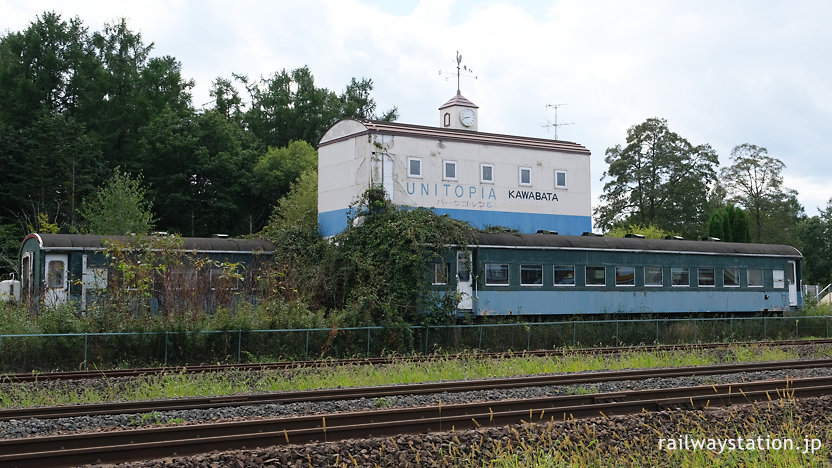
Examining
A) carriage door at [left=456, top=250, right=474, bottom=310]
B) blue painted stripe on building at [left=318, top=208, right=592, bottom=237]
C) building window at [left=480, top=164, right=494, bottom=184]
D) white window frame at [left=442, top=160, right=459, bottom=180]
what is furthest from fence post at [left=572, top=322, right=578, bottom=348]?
building window at [left=480, top=164, right=494, bottom=184]

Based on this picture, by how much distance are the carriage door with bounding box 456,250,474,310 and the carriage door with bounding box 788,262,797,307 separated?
15.3 metres

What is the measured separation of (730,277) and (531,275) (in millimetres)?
9394

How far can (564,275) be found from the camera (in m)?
28.4

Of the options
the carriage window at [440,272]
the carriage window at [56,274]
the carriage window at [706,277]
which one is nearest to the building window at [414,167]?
the carriage window at [440,272]

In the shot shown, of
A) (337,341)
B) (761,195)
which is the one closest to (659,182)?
(761,195)

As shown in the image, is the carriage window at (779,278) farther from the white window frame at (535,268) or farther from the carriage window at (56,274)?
the carriage window at (56,274)

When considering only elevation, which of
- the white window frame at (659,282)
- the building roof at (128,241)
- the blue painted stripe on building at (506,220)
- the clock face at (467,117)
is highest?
the clock face at (467,117)

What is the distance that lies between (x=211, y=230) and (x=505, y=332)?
122 ft

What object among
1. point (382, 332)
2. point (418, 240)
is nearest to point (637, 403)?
point (382, 332)

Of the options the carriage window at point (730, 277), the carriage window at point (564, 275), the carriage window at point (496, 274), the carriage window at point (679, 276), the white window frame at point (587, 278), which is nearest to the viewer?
the carriage window at point (496, 274)

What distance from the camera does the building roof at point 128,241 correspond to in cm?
2561

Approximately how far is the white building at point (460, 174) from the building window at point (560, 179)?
0.04 metres

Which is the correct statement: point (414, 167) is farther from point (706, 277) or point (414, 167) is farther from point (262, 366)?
point (262, 366)

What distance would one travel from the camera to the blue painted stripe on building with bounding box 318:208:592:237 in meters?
31.6
